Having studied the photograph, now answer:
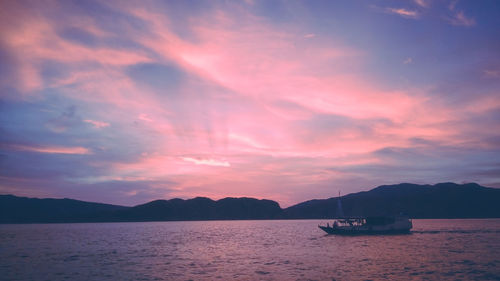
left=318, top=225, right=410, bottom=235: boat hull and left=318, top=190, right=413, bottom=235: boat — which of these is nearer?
left=318, top=225, right=410, bottom=235: boat hull

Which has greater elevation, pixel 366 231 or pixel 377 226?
pixel 377 226

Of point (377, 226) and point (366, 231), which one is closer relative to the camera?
point (366, 231)

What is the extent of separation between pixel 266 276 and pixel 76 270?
93.4ft

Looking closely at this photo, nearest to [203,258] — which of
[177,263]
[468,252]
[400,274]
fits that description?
[177,263]

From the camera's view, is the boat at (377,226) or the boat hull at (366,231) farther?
the boat at (377,226)

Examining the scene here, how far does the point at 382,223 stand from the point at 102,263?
3403 inches

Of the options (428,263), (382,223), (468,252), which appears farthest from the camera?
(382,223)

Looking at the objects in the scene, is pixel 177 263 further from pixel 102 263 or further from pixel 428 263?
pixel 428 263

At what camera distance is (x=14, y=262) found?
201 feet

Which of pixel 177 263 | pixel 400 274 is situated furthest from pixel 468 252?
pixel 177 263

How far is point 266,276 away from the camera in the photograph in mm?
43938

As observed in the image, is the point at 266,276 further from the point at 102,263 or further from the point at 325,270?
the point at 102,263

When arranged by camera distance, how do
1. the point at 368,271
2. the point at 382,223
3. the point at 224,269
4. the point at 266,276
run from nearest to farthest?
the point at 266,276 < the point at 368,271 < the point at 224,269 < the point at 382,223

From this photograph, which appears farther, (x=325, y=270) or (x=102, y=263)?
(x=102, y=263)
